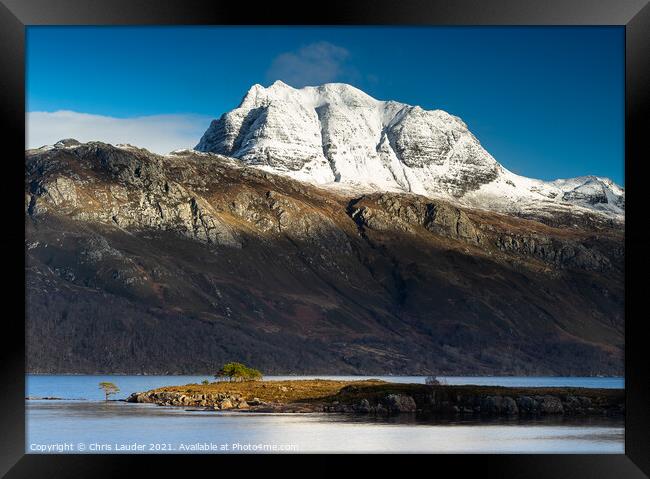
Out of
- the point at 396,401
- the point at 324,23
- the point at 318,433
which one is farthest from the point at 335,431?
the point at 324,23

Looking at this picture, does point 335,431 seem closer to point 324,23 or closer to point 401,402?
point 401,402

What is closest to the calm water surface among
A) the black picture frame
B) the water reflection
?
the water reflection

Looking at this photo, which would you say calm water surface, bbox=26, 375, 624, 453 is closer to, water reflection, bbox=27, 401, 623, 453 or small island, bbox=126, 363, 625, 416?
water reflection, bbox=27, 401, 623, 453

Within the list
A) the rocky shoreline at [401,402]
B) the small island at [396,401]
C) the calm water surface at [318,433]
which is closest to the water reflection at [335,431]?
the calm water surface at [318,433]

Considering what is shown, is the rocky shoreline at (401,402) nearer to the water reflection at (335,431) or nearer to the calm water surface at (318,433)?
the water reflection at (335,431)

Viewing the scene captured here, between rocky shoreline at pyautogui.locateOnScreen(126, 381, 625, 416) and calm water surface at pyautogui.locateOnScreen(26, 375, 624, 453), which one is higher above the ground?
calm water surface at pyautogui.locateOnScreen(26, 375, 624, 453)
